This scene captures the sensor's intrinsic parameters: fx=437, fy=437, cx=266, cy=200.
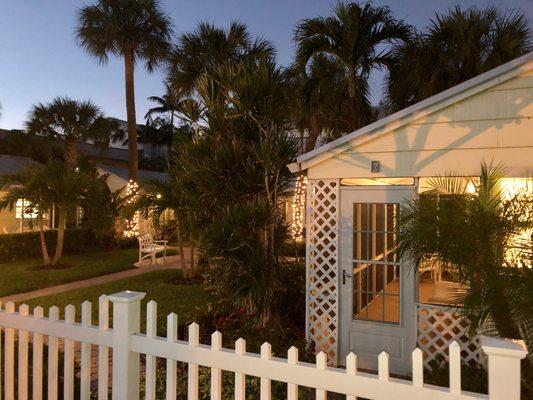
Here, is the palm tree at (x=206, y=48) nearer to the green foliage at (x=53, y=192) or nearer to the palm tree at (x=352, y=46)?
the green foliage at (x=53, y=192)

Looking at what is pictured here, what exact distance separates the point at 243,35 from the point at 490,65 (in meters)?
8.13

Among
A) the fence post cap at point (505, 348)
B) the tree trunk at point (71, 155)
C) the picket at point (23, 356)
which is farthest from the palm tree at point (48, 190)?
the fence post cap at point (505, 348)

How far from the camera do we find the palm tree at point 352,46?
898cm

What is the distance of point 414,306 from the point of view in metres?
5.16

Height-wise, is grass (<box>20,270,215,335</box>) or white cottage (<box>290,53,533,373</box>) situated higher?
white cottage (<box>290,53,533,373</box>)

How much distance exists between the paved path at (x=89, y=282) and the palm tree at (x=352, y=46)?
7.20m

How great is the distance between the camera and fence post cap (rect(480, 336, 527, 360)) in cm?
174

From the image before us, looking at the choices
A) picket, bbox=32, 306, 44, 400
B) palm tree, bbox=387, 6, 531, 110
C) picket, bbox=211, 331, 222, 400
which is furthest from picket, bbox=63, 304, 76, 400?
palm tree, bbox=387, 6, 531, 110

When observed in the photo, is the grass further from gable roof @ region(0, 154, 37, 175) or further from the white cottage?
gable roof @ region(0, 154, 37, 175)

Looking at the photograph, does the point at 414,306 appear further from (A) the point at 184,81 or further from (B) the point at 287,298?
(A) the point at 184,81

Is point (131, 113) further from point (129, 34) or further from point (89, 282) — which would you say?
point (89, 282)

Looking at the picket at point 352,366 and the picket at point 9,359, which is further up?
the picket at point 352,366

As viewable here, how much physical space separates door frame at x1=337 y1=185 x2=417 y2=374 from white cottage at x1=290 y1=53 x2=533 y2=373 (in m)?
0.01

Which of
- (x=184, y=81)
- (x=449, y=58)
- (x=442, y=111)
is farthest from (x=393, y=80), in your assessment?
(x=184, y=81)
